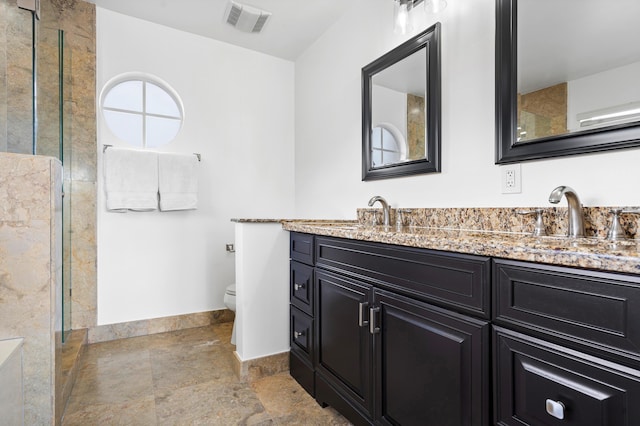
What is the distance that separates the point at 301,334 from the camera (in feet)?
6.23

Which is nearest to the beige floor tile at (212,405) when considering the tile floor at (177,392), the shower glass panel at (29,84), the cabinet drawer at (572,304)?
the tile floor at (177,392)

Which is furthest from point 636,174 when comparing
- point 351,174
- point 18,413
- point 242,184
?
point 242,184

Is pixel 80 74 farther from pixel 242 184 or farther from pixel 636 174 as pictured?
pixel 636 174

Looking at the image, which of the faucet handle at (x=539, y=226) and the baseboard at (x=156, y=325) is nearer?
the faucet handle at (x=539, y=226)

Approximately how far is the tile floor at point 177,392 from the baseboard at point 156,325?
0.11 m

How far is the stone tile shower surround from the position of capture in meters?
1.12

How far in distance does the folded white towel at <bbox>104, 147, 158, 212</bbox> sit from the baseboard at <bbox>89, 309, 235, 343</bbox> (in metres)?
0.91

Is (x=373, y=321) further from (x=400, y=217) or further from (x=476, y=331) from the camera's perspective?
(x=400, y=217)

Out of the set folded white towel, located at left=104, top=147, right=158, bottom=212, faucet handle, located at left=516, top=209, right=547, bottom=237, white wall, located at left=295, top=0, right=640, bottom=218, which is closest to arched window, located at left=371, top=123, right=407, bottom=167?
white wall, located at left=295, top=0, right=640, bottom=218

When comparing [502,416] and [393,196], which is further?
[393,196]

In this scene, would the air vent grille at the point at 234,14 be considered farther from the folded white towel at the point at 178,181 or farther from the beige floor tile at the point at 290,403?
the beige floor tile at the point at 290,403

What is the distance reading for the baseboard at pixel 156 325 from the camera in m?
2.54

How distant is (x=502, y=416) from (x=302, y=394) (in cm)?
121

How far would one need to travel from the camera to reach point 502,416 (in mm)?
883
